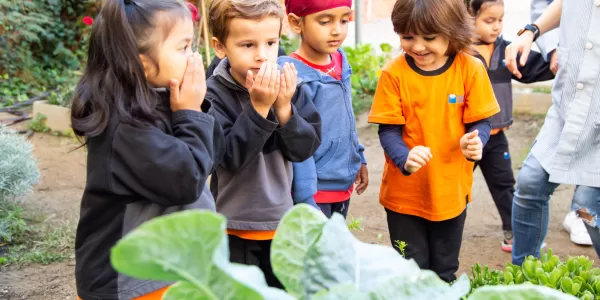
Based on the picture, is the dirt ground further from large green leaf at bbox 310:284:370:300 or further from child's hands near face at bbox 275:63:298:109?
large green leaf at bbox 310:284:370:300

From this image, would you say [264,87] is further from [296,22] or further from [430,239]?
[430,239]

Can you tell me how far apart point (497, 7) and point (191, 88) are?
2687 millimetres

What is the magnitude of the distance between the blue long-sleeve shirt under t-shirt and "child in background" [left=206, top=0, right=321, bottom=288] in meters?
0.55

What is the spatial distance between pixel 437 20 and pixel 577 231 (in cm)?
238

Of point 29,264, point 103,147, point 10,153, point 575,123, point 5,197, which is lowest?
point 29,264

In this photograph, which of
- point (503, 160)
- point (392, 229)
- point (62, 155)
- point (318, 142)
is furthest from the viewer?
point (62, 155)

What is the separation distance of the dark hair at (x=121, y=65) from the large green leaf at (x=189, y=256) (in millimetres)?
1236

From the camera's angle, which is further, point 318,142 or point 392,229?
point 392,229

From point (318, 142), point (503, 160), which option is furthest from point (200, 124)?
point (503, 160)

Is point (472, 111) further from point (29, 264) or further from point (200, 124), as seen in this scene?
point (29, 264)

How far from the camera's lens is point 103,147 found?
1.96m

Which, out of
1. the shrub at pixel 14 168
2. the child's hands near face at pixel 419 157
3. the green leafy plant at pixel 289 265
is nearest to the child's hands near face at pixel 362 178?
the child's hands near face at pixel 419 157

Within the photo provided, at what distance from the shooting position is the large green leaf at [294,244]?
877mm

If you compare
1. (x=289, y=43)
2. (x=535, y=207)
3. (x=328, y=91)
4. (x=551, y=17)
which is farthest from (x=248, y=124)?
(x=289, y=43)
